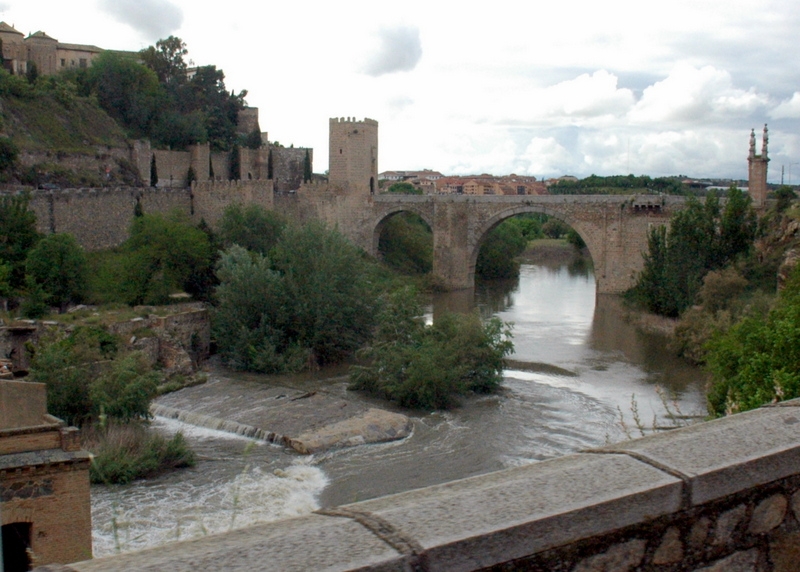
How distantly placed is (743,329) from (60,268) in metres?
14.2

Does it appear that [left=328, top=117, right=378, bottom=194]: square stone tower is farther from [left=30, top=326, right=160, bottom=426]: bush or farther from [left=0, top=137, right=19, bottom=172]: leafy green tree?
[left=30, top=326, right=160, bottom=426]: bush

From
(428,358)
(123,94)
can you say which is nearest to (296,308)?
(428,358)

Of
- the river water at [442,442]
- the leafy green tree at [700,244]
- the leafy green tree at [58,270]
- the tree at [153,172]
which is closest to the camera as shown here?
the river water at [442,442]

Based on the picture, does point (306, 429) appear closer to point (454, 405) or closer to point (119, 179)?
point (454, 405)

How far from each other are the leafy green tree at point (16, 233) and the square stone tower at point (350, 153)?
12984mm

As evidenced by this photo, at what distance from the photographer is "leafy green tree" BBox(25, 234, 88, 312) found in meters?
18.1

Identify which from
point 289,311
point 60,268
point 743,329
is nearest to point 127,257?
point 60,268

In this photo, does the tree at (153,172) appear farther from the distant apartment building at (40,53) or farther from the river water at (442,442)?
the river water at (442,442)

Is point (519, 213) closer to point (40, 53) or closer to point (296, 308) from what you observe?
point (296, 308)

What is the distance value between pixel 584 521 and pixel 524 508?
121 mm

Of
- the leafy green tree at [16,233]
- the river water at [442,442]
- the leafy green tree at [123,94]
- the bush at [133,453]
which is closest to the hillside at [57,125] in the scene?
the leafy green tree at [123,94]

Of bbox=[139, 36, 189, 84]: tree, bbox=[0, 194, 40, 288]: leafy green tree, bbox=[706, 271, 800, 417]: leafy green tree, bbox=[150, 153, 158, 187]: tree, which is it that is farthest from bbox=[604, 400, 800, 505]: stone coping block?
bbox=[139, 36, 189, 84]: tree

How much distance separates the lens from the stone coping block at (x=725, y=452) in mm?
1794

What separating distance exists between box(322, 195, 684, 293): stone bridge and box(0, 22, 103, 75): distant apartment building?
49.1 feet
